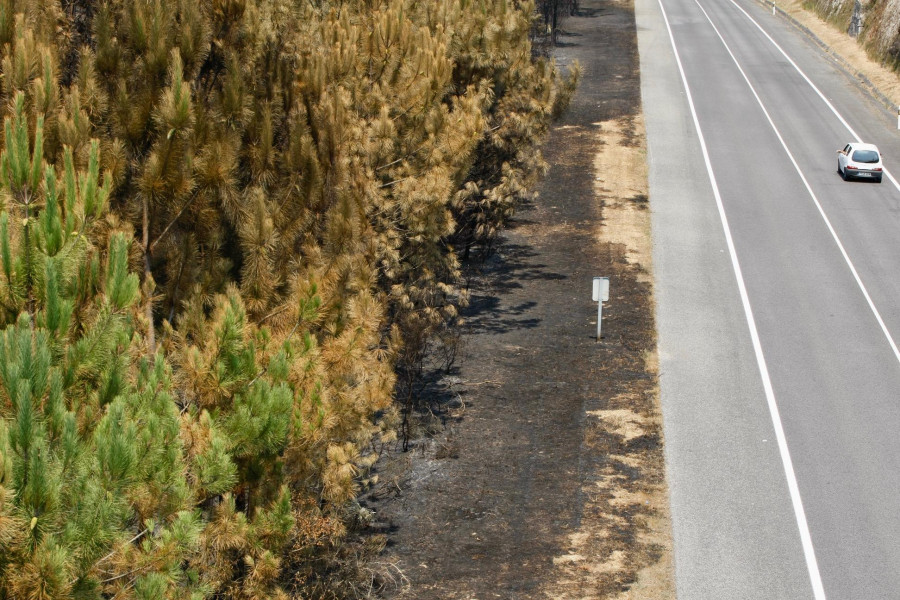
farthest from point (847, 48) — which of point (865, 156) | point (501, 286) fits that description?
point (501, 286)

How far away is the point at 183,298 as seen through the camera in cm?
1017

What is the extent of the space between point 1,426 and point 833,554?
13.0m

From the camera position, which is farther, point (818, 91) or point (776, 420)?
point (818, 91)

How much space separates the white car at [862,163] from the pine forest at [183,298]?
2544 centimetres

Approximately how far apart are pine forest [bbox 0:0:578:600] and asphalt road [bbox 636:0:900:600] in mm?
6108

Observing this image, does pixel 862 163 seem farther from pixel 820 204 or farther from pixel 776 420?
pixel 776 420

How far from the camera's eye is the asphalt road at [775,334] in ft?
51.9

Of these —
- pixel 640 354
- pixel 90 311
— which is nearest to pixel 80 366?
pixel 90 311

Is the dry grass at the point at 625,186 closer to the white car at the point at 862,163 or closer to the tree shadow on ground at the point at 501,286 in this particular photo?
the tree shadow on ground at the point at 501,286

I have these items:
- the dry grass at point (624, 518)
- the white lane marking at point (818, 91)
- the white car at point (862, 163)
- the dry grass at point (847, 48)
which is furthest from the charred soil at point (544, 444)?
the dry grass at point (847, 48)

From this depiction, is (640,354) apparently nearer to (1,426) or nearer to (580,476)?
(580,476)

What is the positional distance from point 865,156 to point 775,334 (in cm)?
1513

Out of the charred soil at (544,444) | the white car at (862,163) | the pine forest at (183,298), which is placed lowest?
the charred soil at (544,444)

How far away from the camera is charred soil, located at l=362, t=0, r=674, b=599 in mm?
14977
